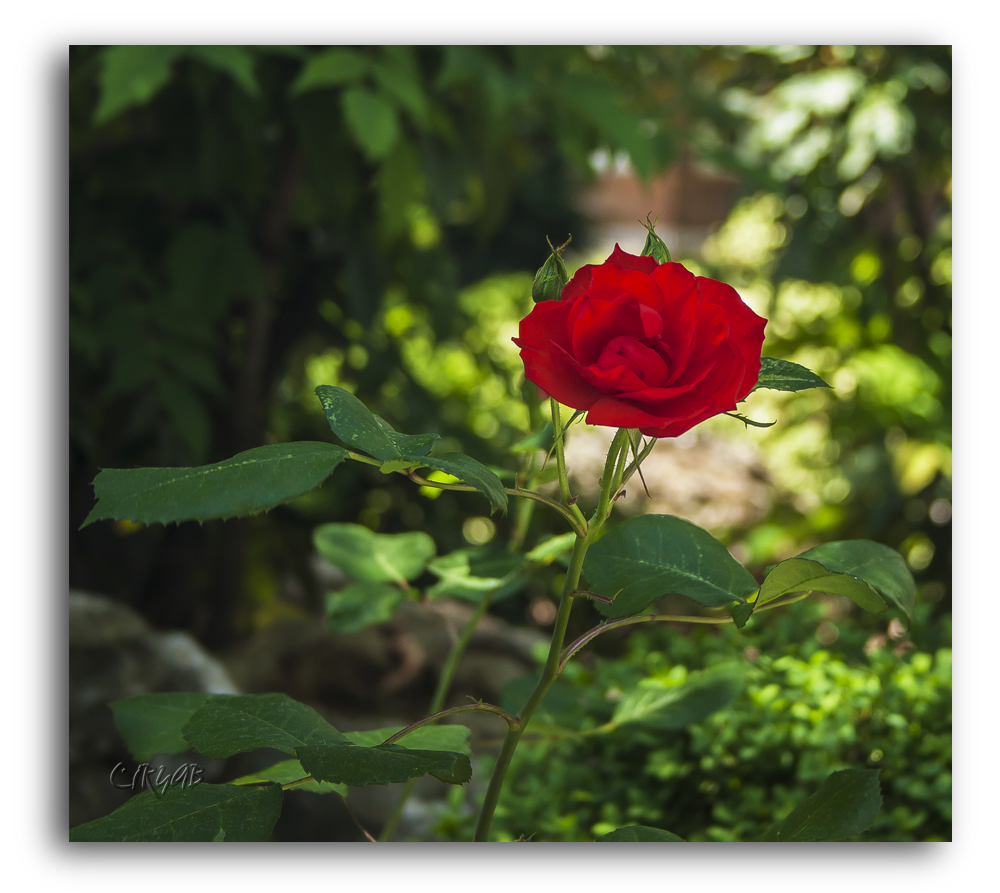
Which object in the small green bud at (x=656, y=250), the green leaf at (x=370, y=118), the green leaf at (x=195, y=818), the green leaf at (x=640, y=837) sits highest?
the green leaf at (x=370, y=118)

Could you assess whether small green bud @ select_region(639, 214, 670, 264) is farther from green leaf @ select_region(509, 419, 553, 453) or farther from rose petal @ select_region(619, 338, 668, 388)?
green leaf @ select_region(509, 419, 553, 453)

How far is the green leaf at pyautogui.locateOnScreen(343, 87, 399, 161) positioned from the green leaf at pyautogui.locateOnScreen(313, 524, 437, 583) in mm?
533

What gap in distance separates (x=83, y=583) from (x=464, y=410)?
1.05m

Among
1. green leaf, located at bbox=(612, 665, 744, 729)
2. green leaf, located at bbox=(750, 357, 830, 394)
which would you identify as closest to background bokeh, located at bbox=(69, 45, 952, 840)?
green leaf, located at bbox=(612, 665, 744, 729)

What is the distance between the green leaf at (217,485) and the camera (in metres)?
0.37

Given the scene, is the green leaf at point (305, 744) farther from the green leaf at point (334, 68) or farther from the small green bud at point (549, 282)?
the green leaf at point (334, 68)

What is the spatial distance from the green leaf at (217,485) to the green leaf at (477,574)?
0.96 ft

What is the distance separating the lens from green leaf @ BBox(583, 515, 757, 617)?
48 centimetres

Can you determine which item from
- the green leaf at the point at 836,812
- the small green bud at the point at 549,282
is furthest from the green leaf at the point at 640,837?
the small green bud at the point at 549,282

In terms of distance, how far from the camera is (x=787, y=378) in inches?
18.4

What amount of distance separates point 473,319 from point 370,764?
169cm

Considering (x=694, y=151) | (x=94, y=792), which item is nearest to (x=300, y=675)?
(x=94, y=792)

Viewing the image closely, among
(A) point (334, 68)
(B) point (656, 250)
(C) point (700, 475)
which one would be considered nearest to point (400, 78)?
(A) point (334, 68)

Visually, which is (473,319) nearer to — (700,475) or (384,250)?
(384,250)
